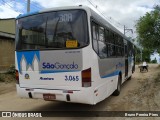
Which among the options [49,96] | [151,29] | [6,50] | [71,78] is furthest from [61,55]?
[151,29]

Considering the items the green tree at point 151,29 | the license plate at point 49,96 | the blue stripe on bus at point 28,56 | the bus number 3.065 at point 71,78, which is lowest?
the license plate at point 49,96

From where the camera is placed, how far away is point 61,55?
21.3 ft

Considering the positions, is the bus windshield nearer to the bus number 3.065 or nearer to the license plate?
the bus number 3.065

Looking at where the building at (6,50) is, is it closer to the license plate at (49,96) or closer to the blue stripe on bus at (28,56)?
the blue stripe on bus at (28,56)

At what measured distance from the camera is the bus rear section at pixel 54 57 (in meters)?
6.32

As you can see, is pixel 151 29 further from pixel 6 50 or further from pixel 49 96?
pixel 49 96

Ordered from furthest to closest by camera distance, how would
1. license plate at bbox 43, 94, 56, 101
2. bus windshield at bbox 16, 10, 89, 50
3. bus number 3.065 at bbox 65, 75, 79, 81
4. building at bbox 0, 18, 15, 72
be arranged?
building at bbox 0, 18, 15, 72
license plate at bbox 43, 94, 56, 101
bus windshield at bbox 16, 10, 89, 50
bus number 3.065 at bbox 65, 75, 79, 81

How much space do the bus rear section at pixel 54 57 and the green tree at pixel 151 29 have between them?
27093 mm

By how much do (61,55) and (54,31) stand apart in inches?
30.0

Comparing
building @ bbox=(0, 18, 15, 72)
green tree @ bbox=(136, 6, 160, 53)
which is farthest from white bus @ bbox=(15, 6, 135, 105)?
green tree @ bbox=(136, 6, 160, 53)

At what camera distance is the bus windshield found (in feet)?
21.2

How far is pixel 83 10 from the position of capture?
6.47 m

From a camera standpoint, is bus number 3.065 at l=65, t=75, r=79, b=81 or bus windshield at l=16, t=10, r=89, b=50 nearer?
bus number 3.065 at l=65, t=75, r=79, b=81

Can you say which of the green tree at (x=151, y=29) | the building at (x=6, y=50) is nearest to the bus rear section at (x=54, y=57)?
the building at (x=6, y=50)
